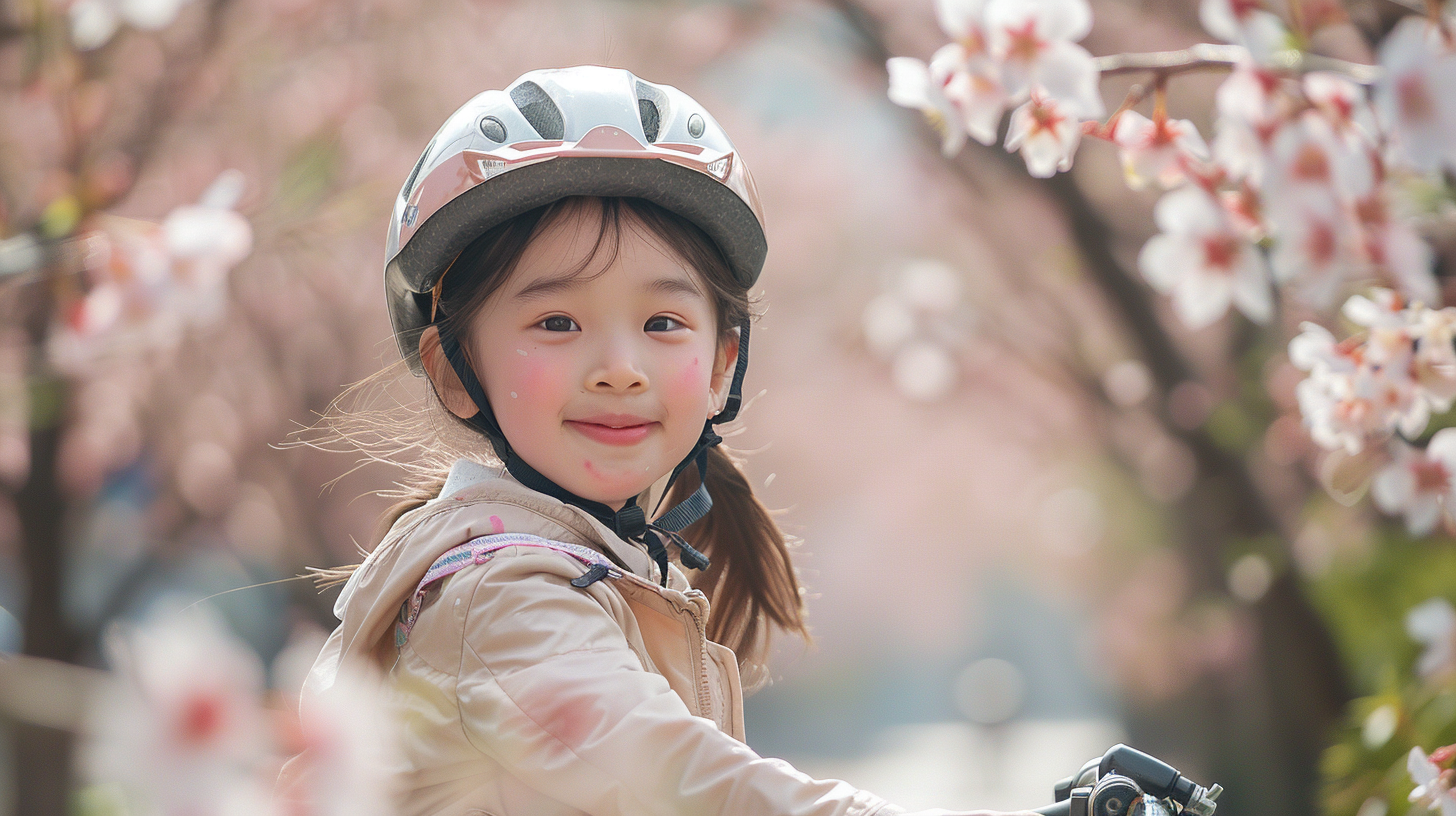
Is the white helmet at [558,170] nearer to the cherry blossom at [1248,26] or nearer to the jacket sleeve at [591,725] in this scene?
the jacket sleeve at [591,725]

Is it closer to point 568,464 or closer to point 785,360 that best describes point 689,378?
point 568,464

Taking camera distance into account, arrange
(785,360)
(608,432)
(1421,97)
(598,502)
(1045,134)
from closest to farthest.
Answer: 1. (1421,97)
2. (1045,134)
3. (608,432)
4. (598,502)
5. (785,360)

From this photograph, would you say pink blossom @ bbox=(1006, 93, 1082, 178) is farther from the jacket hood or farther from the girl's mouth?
the jacket hood

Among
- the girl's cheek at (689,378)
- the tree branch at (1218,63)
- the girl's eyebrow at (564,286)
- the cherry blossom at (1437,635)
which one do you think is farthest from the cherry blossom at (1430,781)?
the girl's eyebrow at (564,286)

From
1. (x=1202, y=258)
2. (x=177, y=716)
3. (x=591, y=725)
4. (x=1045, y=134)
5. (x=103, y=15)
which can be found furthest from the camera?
(x=103, y=15)

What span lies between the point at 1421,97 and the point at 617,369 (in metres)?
1.15

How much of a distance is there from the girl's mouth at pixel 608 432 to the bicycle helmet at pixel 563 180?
0.40ft

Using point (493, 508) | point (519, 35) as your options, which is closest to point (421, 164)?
point (493, 508)

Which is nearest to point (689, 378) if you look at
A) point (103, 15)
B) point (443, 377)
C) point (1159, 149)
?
point (443, 377)

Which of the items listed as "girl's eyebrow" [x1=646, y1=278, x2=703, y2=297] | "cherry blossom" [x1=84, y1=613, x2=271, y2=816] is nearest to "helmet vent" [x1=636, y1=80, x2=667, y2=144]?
"girl's eyebrow" [x1=646, y1=278, x2=703, y2=297]

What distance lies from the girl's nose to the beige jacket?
21cm

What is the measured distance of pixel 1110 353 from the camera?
8.41 metres

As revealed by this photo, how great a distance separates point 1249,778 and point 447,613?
6180 millimetres

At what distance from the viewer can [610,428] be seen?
2059 mm
